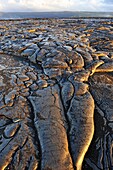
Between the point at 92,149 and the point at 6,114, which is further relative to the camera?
the point at 6,114

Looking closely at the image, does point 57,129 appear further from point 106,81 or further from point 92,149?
point 106,81

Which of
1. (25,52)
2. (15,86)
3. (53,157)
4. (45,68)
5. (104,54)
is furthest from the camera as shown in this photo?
(25,52)

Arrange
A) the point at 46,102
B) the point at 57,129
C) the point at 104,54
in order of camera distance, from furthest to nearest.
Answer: the point at 104,54, the point at 46,102, the point at 57,129

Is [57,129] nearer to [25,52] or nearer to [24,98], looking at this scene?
[24,98]

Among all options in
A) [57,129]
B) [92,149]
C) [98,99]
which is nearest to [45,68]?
[98,99]

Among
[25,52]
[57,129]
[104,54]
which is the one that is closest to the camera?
[57,129]

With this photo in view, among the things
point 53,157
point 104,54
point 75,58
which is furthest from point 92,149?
point 104,54
